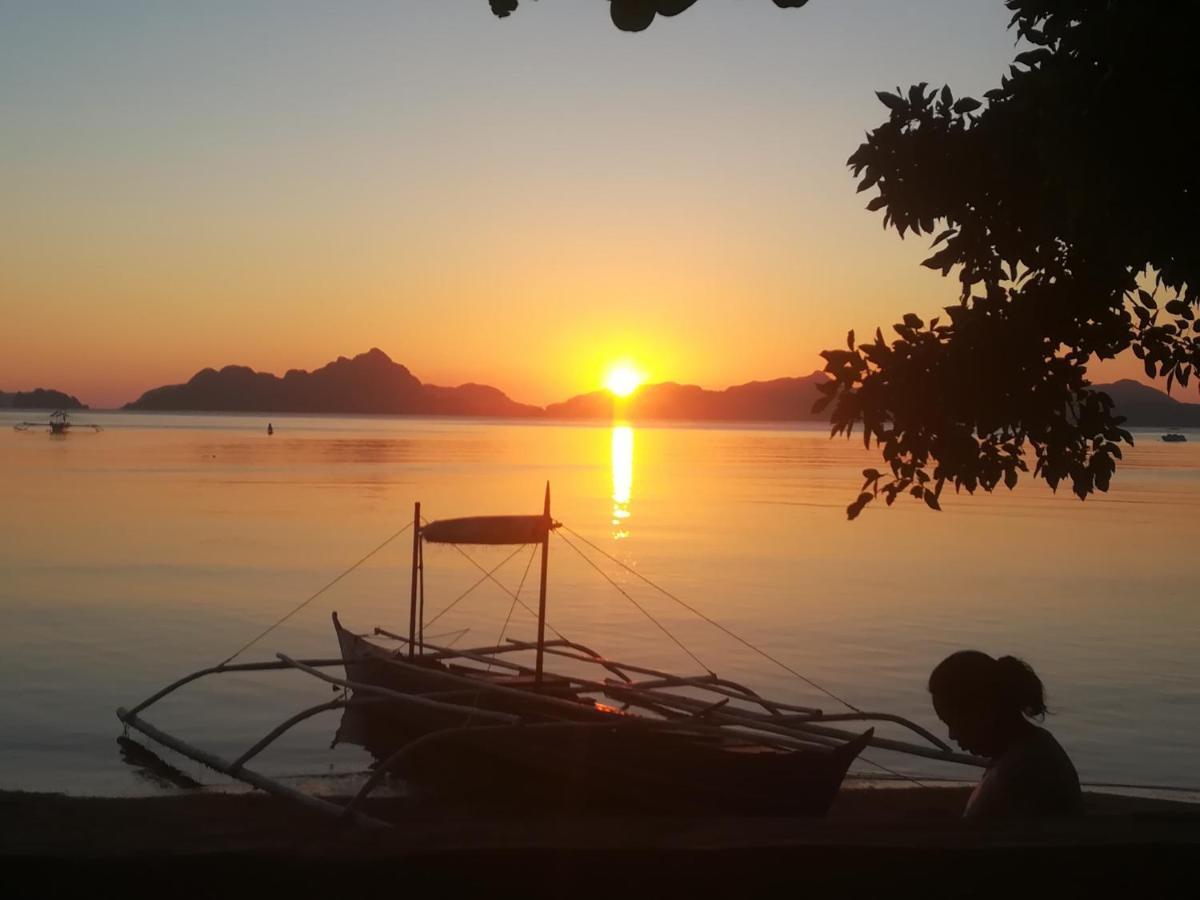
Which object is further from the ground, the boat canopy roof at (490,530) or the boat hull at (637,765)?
the boat canopy roof at (490,530)

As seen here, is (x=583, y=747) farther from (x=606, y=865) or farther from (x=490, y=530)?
(x=606, y=865)

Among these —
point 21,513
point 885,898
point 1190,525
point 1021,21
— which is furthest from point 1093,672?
point 21,513

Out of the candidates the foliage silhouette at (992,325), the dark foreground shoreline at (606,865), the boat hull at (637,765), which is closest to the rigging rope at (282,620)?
the boat hull at (637,765)

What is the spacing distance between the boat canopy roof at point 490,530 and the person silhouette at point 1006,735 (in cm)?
858

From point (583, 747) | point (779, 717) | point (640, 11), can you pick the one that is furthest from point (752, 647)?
point (640, 11)

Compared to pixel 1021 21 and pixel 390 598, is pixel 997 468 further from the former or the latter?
pixel 390 598

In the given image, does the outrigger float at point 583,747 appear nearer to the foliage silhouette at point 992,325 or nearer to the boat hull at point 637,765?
the boat hull at point 637,765

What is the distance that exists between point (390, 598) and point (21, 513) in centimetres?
2296

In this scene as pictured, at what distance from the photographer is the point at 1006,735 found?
5902mm

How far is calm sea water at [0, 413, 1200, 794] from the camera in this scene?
1712 centimetres

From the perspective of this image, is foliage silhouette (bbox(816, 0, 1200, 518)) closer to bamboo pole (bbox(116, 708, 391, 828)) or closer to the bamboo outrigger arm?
the bamboo outrigger arm

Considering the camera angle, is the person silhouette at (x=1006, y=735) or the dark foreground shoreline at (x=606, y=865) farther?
the person silhouette at (x=1006, y=735)

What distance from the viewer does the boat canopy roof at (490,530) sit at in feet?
47.0

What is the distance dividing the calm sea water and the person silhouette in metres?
10.5
